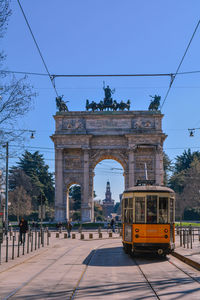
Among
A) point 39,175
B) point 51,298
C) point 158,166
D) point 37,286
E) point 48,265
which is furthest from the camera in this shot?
point 39,175

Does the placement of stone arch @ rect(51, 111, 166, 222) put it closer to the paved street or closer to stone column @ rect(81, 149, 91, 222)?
stone column @ rect(81, 149, 91, 222)

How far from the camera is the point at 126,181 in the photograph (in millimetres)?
62688

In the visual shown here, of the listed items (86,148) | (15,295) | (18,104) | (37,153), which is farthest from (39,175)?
(15,295)

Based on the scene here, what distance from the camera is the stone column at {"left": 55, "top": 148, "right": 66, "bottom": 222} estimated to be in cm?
6162

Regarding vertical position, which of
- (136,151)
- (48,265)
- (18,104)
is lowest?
(48,265)

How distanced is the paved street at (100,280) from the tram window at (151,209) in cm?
159

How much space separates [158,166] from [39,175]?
42.6m

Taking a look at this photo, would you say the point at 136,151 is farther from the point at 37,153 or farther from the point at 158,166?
the point at 37,153

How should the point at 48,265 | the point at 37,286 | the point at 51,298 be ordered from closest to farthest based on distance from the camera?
the point at 51,298 → the point at 37,286 → the point at 48,265

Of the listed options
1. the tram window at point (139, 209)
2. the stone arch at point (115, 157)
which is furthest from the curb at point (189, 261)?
the stone arch at point (115, 157)

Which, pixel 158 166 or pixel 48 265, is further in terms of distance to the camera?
pixel 158 166

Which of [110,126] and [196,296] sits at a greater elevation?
[110,126]

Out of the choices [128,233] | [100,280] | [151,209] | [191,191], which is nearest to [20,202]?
[191,191]

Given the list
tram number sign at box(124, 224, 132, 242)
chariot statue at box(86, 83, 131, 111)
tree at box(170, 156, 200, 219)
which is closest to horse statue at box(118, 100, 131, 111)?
chariot statue at box(86, 83, 131, 111)
